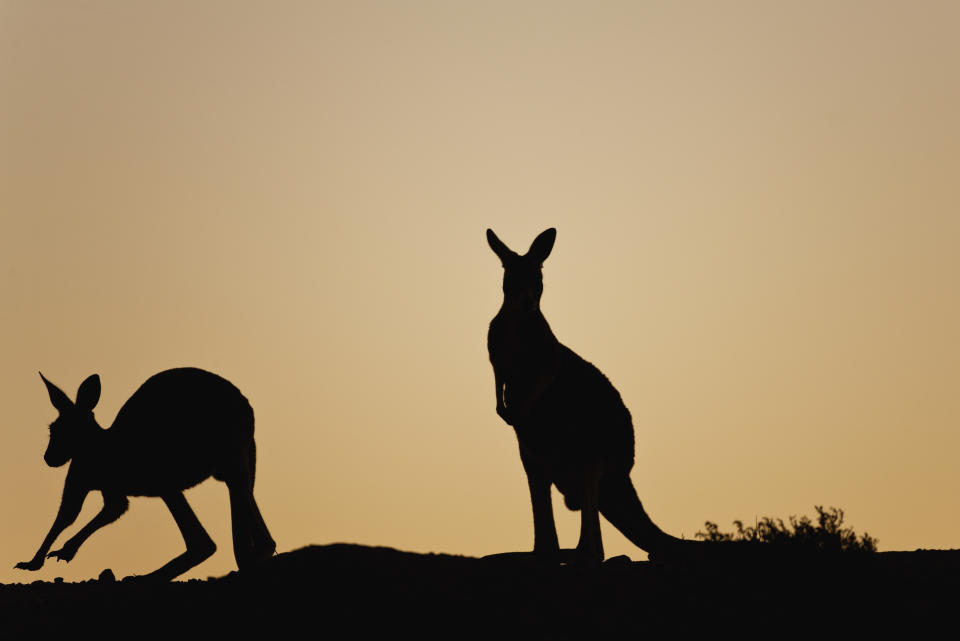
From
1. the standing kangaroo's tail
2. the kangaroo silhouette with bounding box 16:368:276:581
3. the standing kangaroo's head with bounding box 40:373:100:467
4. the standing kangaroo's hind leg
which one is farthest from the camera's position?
the standing kangaroo's tail

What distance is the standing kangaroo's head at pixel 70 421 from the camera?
1266cm

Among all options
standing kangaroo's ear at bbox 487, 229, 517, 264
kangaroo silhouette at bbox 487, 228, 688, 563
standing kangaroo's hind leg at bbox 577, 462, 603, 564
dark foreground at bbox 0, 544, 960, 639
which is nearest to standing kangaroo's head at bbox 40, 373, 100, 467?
dark foreground at bbox 0, 544, 960, 639

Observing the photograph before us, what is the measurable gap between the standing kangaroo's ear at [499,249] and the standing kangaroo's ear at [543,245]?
0.56ft

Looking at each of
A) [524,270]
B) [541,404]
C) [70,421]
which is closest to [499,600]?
[541,404]

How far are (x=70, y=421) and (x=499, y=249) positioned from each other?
444 cm

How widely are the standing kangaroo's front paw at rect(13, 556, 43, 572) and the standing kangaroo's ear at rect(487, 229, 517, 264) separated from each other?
4863 millimetres

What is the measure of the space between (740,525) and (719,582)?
3072 mm

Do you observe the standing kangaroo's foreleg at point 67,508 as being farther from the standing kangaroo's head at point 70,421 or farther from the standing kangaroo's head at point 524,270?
the standing kangaroo's head at point 524,270

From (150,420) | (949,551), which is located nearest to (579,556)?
(949,551)

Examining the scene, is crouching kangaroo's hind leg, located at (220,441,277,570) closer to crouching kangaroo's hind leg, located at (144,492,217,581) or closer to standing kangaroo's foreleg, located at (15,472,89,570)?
crouching kangaroo's hind leg, located at (144,492,217,581)

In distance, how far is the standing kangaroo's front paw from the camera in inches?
462

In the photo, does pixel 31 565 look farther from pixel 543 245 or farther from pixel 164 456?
pixel 543 245

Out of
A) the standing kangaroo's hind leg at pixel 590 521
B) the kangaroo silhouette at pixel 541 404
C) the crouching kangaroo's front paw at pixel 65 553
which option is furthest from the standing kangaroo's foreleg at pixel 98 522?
the standing kangaroo's hind leg at pixel 590 521

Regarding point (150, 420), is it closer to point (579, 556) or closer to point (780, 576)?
point (579, 556)
